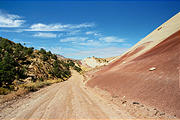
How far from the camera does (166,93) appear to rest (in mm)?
8664

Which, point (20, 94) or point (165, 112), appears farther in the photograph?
point (20, 94)

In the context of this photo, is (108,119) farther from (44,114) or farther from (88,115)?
(44,114)

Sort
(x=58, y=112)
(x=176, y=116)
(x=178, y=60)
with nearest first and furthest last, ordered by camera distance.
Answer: (x=176, y=116) < (x=58, y=112) < (x=178, y=60)

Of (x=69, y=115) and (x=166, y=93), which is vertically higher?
(x=166, y=93)

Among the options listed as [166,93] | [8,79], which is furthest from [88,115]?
[8,79]

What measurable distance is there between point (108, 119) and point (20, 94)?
12678mm

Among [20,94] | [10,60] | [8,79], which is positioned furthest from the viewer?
[10,60]

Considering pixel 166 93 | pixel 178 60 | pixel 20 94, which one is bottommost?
pixel 20 94

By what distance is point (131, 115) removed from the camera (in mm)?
7539

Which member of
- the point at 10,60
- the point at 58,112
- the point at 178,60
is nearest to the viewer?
the point at 58,112

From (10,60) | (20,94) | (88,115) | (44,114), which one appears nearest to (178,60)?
(88,115)

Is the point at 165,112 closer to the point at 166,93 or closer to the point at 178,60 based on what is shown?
the point at 166,93

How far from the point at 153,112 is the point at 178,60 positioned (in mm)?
7753

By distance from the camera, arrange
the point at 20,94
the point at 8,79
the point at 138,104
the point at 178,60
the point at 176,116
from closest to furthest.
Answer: the point at 176,116 < the point at 138,104 < the point at 178,60 < the point at 20,94 < the point at 8,79
